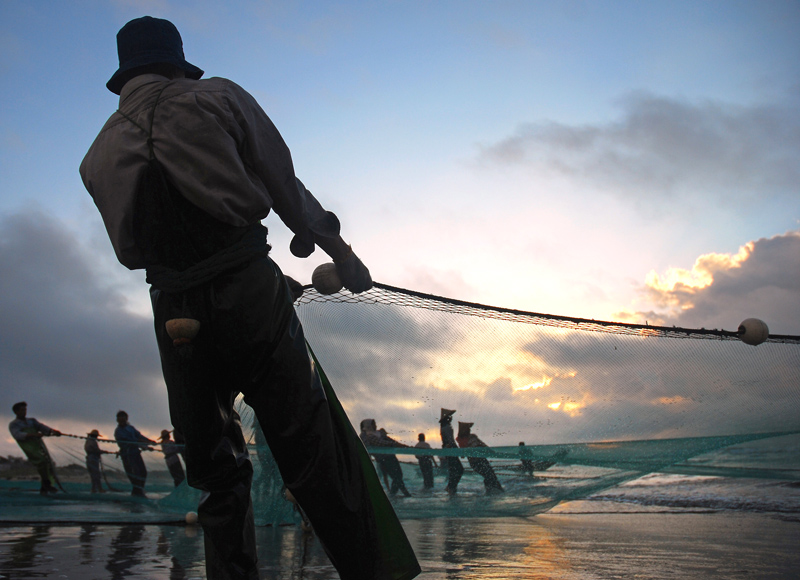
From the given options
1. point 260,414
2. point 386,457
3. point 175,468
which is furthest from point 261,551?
point 175,468

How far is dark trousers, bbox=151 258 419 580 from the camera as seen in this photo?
162 cm

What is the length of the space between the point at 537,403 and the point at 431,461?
1223 millimetres

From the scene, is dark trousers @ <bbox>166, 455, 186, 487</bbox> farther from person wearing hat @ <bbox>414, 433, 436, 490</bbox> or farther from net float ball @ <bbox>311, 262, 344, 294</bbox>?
net float ball @ <bbox>311, 262, 344, 294</bbox>

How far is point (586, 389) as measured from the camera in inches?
233

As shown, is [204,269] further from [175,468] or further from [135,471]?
[135,471]

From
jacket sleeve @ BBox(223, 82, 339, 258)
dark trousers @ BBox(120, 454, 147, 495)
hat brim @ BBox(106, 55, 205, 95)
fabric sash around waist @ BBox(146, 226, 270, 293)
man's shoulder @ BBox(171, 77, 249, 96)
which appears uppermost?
hat brim @ BBox(106, 55, 205, 95)

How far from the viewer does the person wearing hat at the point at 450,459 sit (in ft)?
18.8

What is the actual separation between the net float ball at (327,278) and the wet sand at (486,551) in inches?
49.5

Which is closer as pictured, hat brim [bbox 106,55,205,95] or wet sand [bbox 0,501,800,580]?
hat brim [bbox 106,55,205,95]

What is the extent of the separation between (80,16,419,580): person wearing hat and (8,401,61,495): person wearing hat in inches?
329

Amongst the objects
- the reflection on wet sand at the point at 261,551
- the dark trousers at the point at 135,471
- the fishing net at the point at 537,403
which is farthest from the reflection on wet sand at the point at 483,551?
the dark trousers at the point at 135,471

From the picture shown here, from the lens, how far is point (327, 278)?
2.23 meters

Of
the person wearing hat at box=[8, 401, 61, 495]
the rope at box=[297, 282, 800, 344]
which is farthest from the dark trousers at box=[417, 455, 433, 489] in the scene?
the person wearing hat at box=[8, 401, 61, 495]

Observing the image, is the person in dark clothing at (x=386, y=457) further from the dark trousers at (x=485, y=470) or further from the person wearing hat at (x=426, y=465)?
the dark trousers at (x=485, y=470)
